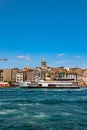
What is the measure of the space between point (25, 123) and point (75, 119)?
639 cm

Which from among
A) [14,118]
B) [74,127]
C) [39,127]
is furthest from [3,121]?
[74,127]

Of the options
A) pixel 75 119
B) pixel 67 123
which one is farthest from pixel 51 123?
pixel 75 119

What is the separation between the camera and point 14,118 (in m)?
35.3

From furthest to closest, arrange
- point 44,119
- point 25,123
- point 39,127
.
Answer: point 44,119 → point 25,123 → point 39,127

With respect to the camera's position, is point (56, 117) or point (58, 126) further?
point (56, 117)

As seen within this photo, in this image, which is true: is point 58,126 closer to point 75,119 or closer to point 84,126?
point 84,126

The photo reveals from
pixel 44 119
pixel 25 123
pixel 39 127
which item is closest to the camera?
pixel 39 127

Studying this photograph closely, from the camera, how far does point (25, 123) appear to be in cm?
3198

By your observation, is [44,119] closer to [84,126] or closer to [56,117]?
[56,117]

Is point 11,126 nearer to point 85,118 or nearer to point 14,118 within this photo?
point 14,118

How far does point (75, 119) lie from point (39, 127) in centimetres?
695

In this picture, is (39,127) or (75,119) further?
(75,119)

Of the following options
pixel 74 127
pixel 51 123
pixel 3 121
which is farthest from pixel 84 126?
pixel 3 121

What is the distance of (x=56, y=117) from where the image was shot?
36.6 m
